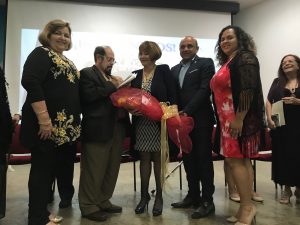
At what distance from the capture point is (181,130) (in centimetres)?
244

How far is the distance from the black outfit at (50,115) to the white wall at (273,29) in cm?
462

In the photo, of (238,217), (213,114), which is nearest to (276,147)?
(213,114)

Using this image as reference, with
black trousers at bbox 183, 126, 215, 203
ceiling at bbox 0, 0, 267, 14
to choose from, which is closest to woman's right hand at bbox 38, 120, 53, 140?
black trousers at bbox 183, 126, 215, 203

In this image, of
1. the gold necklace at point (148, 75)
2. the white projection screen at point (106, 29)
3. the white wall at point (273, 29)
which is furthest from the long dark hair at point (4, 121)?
the white wall at point (273, 29)

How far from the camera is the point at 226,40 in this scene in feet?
7.70

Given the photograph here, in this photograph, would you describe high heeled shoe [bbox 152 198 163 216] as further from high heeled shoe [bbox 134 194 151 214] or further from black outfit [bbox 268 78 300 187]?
black outfit [bbox 268 78 300 187]

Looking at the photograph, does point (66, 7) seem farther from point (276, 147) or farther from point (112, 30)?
point (276, 147)

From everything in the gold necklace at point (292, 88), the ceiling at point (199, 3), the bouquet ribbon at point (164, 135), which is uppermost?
the ceiling at point (199, 3)

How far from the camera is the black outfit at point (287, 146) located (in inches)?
116

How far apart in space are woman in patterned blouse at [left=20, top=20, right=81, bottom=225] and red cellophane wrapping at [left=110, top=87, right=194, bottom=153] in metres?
0.35

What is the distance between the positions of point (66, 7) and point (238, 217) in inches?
177

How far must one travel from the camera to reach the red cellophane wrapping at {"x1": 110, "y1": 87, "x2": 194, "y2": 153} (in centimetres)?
238

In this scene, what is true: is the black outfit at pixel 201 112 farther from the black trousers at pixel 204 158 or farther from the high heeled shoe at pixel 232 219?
the high heeled shoe at pixel 232 219

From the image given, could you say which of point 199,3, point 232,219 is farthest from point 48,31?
point 199,3
